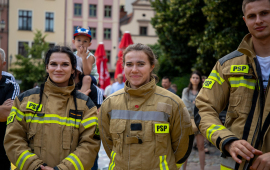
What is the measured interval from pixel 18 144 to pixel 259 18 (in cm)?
258

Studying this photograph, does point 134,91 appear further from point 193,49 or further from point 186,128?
point 193,49

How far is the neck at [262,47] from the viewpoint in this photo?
8.62 ft

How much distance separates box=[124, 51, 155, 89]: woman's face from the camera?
10.4ft

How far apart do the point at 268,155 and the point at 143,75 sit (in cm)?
142

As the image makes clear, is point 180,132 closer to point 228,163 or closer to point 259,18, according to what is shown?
point 228,163

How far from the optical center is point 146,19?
147ft

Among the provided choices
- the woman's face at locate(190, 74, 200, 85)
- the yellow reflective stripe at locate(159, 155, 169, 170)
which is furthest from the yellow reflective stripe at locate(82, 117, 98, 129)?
the woman's face at locate(190, 74, 200, 85)

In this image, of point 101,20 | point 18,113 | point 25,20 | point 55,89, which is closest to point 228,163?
point 55,89

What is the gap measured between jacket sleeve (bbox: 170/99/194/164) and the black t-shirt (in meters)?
2.31

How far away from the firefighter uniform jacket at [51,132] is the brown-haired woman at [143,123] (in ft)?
0.73

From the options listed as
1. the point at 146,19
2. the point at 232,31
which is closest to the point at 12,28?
the point at 146,19

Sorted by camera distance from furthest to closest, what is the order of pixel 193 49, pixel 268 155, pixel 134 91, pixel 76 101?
pixel 193 49 < pixel 76 101 < pixel 134 91 < pixel 268 155

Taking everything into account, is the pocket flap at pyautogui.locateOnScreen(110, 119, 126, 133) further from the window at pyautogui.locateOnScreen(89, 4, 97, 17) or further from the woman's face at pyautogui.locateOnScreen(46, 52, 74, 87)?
the window at pyautogui.locateOnScreen(89, 4, 97, 17)

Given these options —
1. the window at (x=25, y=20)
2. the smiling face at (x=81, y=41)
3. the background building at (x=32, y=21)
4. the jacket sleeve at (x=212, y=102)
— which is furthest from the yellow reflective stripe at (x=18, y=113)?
the window at (x=25, y=20)
